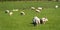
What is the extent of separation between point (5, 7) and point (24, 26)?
5.60 metres

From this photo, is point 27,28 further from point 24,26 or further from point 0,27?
point 0,27

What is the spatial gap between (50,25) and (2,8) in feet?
18.1

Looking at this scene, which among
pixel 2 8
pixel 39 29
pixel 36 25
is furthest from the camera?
pixel 2 8

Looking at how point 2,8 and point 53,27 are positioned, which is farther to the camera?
point 2,8

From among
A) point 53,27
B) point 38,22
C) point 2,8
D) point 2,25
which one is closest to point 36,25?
point 38,22

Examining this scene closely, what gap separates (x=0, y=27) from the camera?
5465mm

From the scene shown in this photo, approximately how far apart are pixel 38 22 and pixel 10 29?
84cm

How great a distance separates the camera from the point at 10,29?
524cm

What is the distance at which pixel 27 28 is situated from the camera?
5305 mm

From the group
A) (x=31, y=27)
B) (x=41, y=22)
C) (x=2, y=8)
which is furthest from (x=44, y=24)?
(x=2, y=8)

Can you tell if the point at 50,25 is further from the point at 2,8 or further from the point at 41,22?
the point at 2,8

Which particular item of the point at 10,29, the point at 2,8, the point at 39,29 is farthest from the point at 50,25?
the point at 2,8

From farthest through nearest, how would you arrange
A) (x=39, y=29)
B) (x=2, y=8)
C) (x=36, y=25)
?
(x=2, y=8) < (x=36, y=25) < (x=39, y=29)

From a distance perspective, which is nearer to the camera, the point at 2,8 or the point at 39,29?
the point at 39,29
